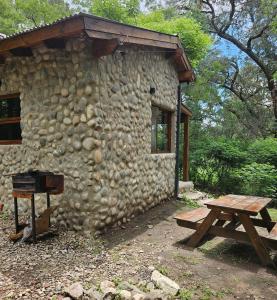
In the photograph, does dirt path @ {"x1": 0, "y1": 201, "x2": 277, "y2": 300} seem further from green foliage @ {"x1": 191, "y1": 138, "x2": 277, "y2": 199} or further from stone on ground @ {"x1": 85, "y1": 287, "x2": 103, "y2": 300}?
green foliage @ {"x1": 191, "y1": 138, "x2": 277, "y2": 199}

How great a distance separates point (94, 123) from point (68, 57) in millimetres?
1220

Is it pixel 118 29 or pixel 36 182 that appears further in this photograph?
pixel 118 29

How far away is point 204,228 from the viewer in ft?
14.5

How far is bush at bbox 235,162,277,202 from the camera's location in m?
9.11

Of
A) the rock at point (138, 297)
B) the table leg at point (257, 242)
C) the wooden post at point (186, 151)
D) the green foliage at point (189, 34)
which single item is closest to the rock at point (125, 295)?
the rock at point (138, 297)

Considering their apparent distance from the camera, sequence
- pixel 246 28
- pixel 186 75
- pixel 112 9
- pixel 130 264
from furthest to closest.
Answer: pixel 246 28, pixel 112 9, pixel 186 75, pixel 130 264

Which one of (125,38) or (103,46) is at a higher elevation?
(125,38)

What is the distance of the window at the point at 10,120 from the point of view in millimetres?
5762

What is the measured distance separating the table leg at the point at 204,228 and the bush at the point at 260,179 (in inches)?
213

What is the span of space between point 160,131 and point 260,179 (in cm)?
389

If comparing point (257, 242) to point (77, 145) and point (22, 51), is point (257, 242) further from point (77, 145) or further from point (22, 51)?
point (22, 51)

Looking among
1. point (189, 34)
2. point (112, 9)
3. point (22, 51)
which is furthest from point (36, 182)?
point (112, 9)

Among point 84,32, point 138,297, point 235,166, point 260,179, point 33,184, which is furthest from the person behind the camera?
point 235,166

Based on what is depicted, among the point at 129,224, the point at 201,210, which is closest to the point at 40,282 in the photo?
the point at 129,224
